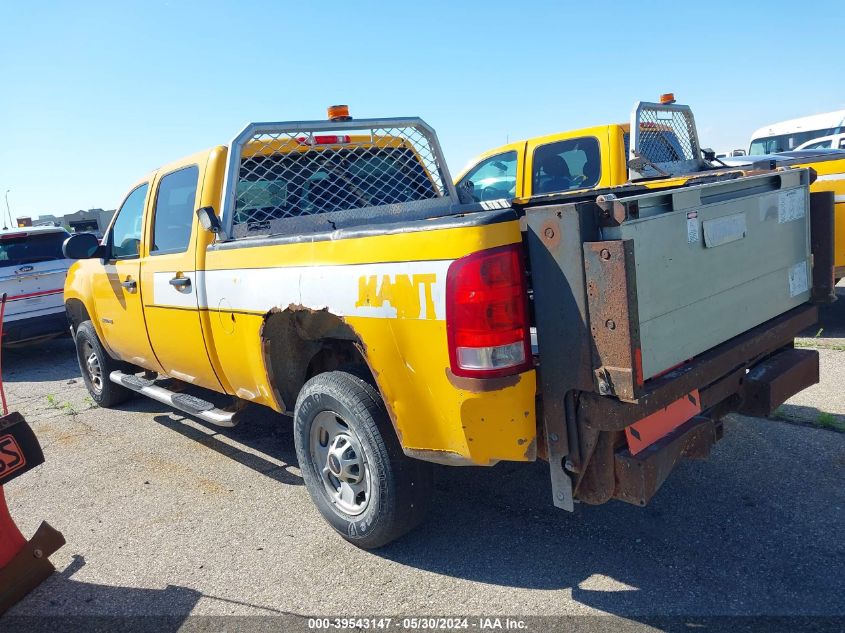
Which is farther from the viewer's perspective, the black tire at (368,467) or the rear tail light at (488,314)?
the black tire at (368,467)

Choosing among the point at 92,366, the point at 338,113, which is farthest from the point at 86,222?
the point at 338,113

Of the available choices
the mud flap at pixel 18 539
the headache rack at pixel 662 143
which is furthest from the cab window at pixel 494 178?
the mud flap at pixel 18 539

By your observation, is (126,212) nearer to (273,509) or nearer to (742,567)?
(273,509)

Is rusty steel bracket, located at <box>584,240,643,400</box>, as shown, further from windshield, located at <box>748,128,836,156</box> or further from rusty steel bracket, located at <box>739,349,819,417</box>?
windshield, located at <box>748,128,836,156</box>

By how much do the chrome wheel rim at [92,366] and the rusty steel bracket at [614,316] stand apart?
561 cm

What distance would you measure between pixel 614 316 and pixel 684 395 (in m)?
0.65

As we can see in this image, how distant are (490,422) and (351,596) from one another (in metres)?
1.14

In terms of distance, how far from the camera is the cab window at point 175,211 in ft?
15.2

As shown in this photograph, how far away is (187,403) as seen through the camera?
4.75 m

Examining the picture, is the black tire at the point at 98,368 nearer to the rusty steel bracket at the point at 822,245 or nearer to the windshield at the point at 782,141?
the rusty steel bracket at the point at 822,245

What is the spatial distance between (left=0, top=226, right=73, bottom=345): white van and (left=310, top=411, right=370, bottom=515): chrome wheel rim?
289 inches

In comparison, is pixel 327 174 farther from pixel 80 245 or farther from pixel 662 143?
pixel 662 143

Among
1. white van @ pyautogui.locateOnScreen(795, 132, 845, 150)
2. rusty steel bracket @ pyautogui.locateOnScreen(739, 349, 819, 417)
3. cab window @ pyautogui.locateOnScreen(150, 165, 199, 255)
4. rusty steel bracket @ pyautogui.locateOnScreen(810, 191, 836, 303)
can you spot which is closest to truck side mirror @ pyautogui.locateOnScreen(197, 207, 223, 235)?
cab window @ pyautogui.locateOnScreen(150, 165, 199, 255)

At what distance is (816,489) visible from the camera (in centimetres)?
371
